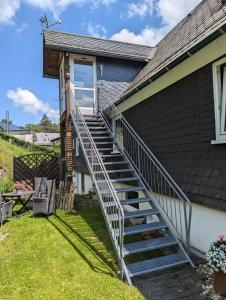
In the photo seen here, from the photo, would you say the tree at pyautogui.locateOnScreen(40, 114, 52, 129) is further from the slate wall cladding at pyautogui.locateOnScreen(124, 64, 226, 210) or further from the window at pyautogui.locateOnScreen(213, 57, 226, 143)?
the window at pyautogui.locateOnScreen(213, 57, 226, 143)

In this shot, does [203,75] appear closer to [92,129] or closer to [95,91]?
[92,129]

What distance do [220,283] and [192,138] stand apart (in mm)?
2648

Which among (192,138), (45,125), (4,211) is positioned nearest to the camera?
(192,138)

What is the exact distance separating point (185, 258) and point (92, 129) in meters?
5.85

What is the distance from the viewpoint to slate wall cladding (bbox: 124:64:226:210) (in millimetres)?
4496

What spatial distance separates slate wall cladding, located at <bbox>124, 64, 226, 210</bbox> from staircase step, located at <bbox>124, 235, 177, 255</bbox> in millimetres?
880

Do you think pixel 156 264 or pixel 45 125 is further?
pixel 45 125

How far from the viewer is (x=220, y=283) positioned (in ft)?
11.5

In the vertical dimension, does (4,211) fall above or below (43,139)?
below

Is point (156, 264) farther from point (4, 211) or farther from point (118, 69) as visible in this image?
point (118, 69)

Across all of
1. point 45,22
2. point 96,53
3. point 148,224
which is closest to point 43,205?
point 148,224

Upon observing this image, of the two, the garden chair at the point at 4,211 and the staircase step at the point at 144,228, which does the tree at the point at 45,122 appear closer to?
the garden chair at the point at 4,211

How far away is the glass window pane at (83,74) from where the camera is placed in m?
11.0

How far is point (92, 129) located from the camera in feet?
30.9
